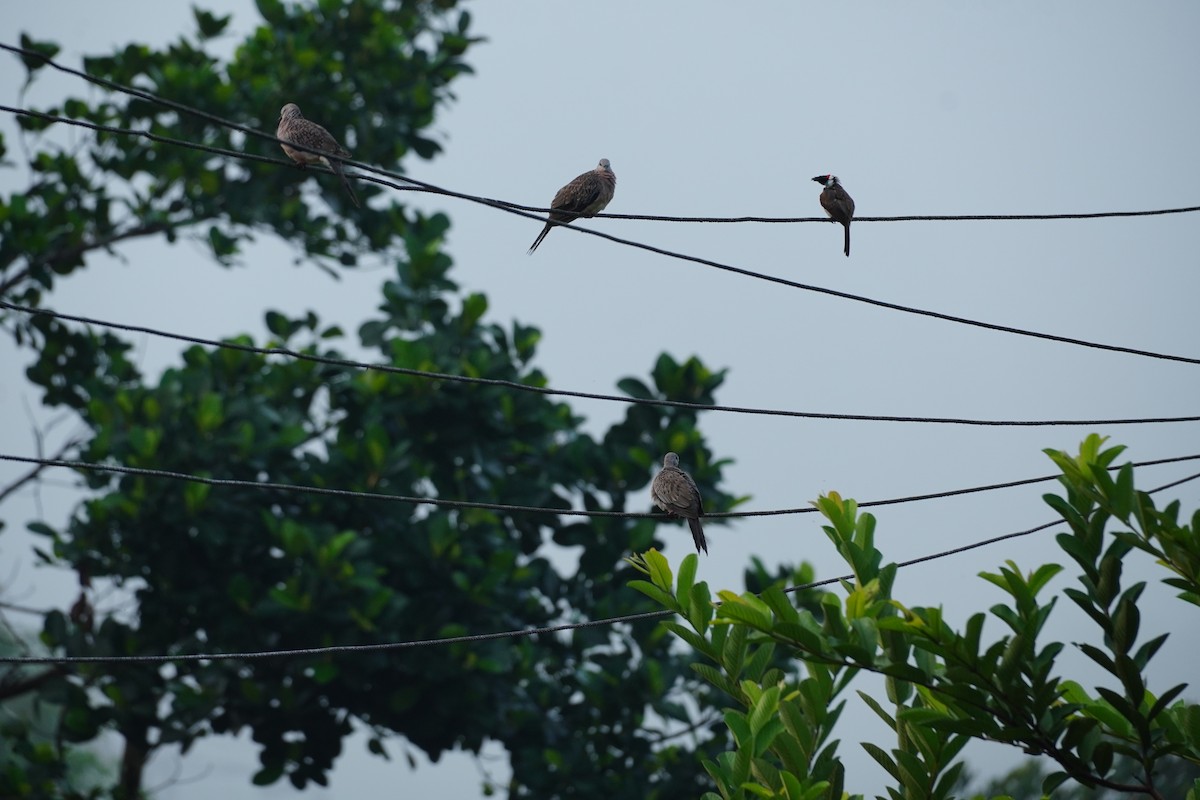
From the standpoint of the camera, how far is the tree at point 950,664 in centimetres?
472

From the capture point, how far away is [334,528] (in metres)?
11.4

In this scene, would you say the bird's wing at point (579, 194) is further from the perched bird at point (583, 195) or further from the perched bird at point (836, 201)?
the perched bird at point (836, 201)

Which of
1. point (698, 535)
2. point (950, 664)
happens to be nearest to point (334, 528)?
point (698, 535)

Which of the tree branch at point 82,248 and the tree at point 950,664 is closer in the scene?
the tree at point 950,664

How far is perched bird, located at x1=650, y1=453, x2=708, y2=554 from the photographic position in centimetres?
789

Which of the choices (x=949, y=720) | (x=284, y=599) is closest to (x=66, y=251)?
(x=284, y=599)

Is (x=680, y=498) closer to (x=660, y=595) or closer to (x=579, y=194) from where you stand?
(x=579, y=194)

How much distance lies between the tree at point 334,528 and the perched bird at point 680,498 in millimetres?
3418

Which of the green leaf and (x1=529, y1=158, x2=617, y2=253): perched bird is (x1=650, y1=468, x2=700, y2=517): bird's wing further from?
the green leaf

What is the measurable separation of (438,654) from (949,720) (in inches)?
274

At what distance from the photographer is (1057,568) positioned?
492cm

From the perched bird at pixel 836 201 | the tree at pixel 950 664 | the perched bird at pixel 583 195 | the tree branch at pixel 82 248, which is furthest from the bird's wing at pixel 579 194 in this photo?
the tree branch at pixel 82 248

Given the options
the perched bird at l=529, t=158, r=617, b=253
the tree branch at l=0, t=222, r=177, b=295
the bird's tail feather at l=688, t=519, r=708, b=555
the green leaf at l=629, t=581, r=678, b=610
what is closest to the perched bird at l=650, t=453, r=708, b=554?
the bird's tail feather at l=688, t=519, r=708, b=555

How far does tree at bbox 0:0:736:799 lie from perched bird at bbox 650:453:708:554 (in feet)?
11.2
